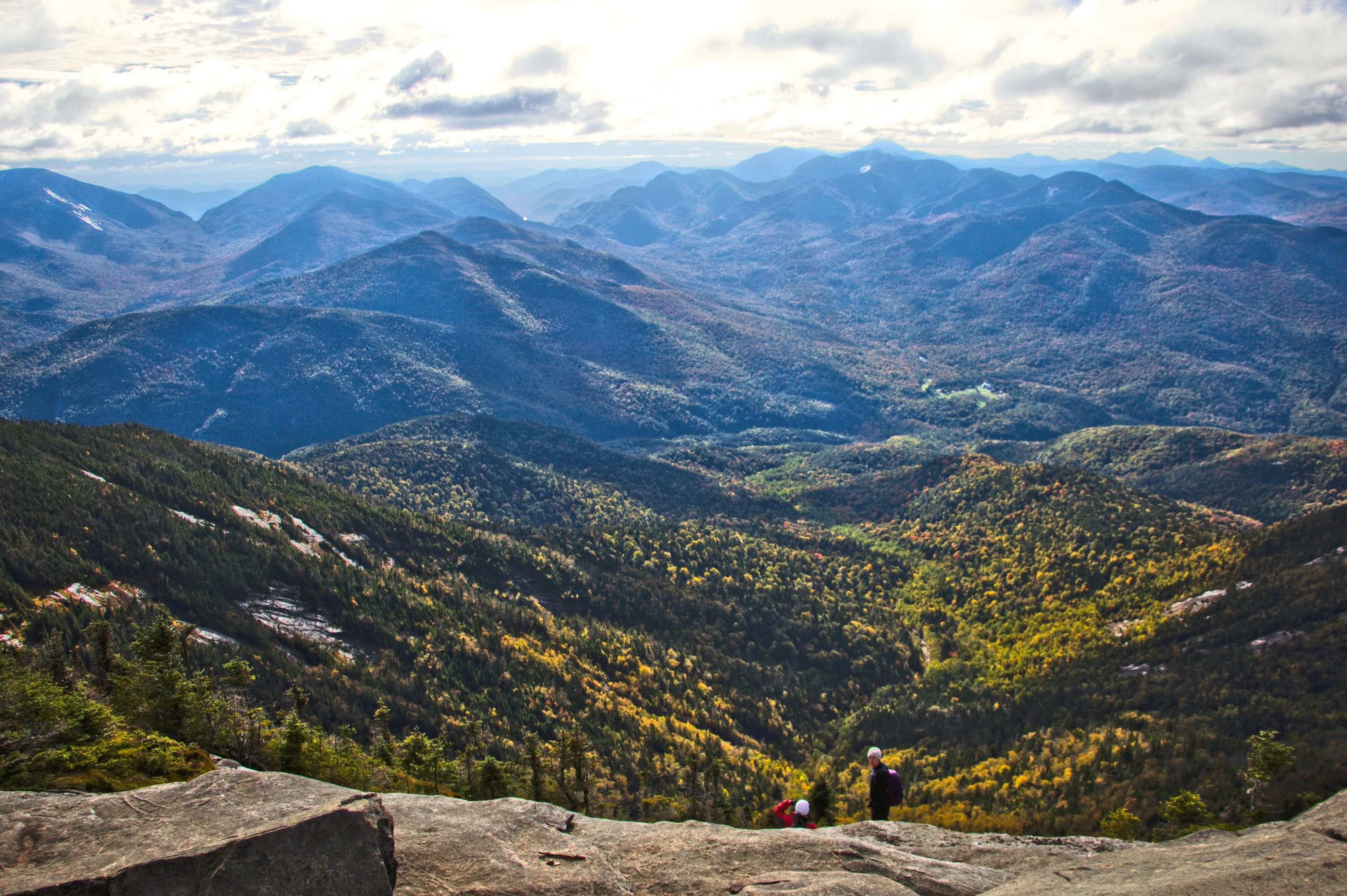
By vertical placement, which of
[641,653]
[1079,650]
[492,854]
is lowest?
[641,653]

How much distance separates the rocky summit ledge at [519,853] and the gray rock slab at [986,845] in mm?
131

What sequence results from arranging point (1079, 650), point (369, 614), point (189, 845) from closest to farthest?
point (189, 845) → point (369, 614) → point (1079, 650)

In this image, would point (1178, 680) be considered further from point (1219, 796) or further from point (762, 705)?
point (762, 705)

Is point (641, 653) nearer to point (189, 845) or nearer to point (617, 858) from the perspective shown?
point (617, 858)

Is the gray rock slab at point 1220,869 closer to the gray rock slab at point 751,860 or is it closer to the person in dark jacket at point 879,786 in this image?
the gray rock slab at point 751,860

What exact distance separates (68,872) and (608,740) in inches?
3548

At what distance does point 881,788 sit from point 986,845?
204 inches

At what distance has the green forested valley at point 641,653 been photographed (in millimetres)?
58438

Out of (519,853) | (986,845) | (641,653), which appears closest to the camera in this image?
(519,853)

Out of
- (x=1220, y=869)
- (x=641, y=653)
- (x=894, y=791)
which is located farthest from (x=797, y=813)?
(x=641, y=653)

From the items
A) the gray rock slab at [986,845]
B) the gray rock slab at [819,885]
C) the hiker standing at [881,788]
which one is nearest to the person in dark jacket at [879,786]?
the hiker standing at [881,788]

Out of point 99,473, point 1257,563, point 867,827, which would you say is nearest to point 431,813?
point 867,827

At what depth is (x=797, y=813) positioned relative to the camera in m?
39.0

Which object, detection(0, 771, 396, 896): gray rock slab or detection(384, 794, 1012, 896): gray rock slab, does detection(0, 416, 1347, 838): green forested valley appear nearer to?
Result: detection(0, 771, 396, 896): gray rock slab
